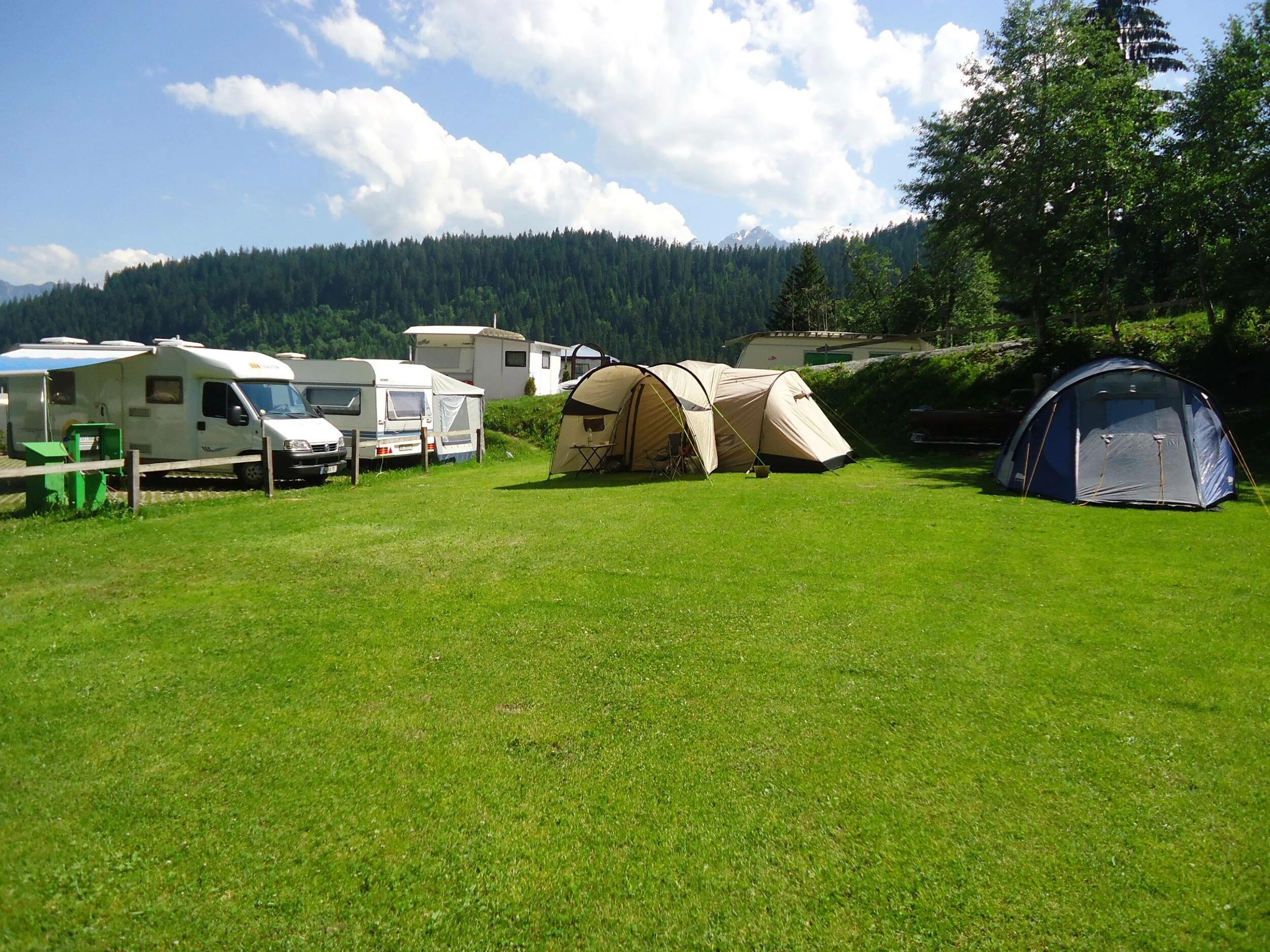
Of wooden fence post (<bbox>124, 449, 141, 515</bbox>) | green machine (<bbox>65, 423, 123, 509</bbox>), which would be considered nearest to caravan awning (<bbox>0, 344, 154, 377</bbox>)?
green machine (<bbox>65, 423, 123, 509</bbox>)

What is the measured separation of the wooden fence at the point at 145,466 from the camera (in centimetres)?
998

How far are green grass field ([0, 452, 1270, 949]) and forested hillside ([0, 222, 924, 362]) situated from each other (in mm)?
97524

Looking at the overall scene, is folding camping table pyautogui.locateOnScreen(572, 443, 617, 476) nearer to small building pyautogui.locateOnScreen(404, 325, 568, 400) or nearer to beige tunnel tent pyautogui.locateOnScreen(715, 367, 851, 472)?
beige tunnel tent pyautogui.locateOnScreen(715, 367, 851, 472)

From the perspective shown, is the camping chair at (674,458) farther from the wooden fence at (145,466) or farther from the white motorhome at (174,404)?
the white motorhome at (174,404)

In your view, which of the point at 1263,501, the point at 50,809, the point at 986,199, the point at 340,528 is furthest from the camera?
the point at 986,199

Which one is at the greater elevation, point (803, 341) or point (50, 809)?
point (803, 341)

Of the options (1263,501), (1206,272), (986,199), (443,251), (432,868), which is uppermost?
(443,251)

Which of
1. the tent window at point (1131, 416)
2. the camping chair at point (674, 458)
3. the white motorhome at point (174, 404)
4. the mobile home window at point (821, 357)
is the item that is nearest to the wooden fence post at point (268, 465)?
the white motorhome at point (174, 404)

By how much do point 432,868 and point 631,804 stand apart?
0.93 m

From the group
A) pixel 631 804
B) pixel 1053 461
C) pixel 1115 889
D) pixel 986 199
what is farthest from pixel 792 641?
pixel 986 199

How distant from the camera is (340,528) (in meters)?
9.80

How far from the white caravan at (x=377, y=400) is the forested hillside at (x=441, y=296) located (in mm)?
85527

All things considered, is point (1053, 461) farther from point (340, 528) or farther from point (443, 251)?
point (443, 251)

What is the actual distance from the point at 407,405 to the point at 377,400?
992mm
